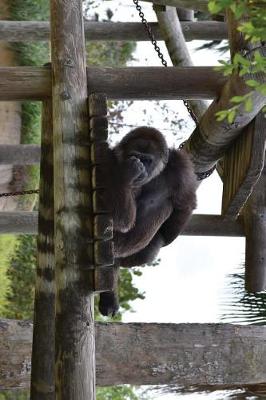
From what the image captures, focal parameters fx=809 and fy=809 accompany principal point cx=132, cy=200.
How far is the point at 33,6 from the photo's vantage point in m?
9.97

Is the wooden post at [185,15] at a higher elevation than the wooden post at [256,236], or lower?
higher

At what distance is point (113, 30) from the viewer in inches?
264

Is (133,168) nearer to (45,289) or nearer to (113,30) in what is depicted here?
(45,289)

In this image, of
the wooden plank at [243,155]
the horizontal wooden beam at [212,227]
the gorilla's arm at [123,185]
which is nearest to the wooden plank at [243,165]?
the wooden plank at [243,155]

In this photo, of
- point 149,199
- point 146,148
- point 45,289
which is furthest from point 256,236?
point 45,289

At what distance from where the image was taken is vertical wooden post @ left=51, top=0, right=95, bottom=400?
142 inches

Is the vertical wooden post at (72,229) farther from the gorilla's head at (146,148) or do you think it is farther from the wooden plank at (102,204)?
the gorilla's head at (146,148)

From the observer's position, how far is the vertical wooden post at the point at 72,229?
3.61 metres

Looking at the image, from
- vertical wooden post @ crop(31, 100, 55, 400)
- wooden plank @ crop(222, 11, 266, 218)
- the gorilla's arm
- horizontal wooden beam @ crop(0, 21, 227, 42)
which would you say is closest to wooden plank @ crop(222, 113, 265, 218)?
wooden plank @ crop(222, 11, 266, 218)

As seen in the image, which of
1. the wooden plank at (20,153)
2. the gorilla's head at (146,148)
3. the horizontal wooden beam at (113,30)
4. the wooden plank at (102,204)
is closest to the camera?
the wooden plank at (102,204)

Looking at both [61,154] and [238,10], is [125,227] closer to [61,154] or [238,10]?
[61,154]

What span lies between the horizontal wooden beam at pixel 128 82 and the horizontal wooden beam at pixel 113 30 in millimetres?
2729

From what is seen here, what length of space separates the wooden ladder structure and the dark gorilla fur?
0.56 feet

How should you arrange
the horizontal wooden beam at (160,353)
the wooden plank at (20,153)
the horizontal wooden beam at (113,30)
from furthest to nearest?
the wooden plank at (20,153) → the horizontal wooden beam at (113,30) → the horizontal wooden beam at (160,353)
